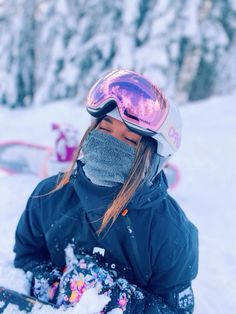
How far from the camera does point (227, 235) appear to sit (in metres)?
3.33

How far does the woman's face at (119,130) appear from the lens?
158 cm

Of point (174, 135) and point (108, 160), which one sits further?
point (174, 135)

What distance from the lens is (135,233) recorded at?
5.36 ft

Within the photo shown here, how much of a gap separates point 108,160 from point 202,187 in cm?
327

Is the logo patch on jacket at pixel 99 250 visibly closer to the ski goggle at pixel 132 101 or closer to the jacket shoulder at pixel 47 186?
the jacket shoulder at pixel 47 186

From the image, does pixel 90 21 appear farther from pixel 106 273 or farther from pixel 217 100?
pixel 106 273

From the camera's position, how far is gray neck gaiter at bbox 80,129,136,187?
1.52 meters

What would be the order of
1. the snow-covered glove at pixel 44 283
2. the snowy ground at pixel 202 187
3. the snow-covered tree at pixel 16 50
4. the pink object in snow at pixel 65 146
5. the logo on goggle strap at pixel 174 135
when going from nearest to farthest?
1. the logo on goggle strap at pixel 174 135
2. the snow-covered glove at pixel 44 283
3. the snowy ground at pixel 202 187
4. the pink object in snow at pixel 65 146
5. the snow-covered tree at pixel 16 50

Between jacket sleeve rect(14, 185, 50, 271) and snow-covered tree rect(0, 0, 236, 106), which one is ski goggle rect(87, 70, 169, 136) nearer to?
jacket sleeve rect(14, 185, 50, 271)

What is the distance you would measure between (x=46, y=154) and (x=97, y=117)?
12.5 ft

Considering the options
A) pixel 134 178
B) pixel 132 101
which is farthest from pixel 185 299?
pixel 132 101

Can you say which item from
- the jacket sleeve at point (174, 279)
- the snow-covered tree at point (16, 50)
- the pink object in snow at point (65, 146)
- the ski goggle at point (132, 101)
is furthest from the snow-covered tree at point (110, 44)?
the jacket sleeve at point (174, 279)

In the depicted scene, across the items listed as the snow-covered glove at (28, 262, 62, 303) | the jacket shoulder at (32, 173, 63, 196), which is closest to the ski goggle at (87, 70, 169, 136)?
the jacket shoulder at (32, 173, 63, 196)

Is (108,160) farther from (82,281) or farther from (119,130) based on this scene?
(82,281)
